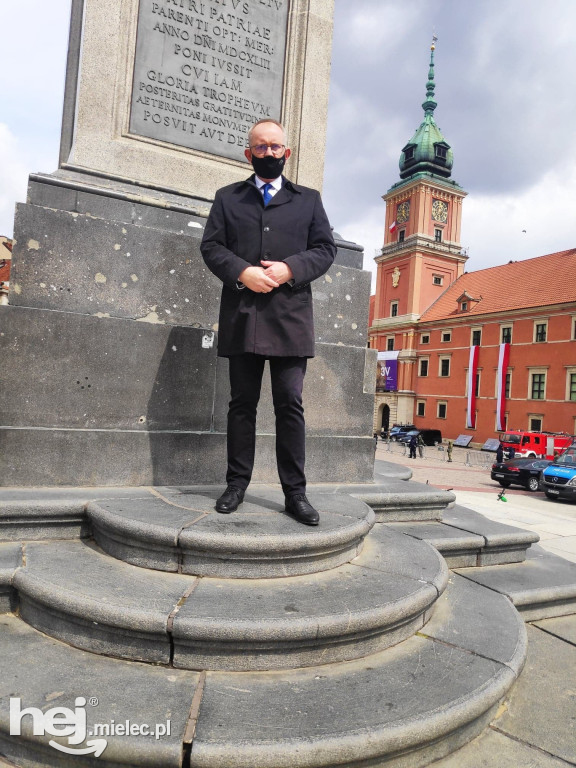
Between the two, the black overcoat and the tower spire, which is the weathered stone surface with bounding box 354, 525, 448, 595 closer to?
the black overcoat

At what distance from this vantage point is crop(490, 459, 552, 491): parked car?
57.7 ft

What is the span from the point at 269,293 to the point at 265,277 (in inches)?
5.7

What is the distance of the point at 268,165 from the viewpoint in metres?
2.64

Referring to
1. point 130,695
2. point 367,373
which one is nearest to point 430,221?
point 367,373

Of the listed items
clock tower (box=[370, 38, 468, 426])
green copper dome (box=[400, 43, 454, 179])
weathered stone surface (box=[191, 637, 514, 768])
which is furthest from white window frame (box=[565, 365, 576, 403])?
weathered stone surface (box=[191, 637, 514, 768])

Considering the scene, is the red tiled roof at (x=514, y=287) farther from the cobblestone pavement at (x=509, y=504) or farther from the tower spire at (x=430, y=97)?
the tower spire at (x=430, y=97)

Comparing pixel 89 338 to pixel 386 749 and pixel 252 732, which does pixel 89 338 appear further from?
pixel 386 749

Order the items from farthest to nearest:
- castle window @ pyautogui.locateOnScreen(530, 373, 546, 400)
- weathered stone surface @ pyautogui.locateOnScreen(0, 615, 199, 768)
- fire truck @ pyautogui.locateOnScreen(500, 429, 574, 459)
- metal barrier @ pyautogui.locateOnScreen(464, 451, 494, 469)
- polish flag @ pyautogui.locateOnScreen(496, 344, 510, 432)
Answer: polish flag @ pyautogui.locateOnScreen(496, 344, 510, 432), castle window @ pyautogui.locateOnScreen(530, 373, 546, 400), metal barrier @ pyautogui.locateOnScreen(464, 451, 494, 469), fire truck @ pyautogui.locateOnScreen(500, 429, 574, 459), weathered stone surface @ pyautogui.locateOnScreen(0, 615, 199, 768)

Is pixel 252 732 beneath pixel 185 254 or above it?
beneath

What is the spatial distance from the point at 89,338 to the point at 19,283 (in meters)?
0.51

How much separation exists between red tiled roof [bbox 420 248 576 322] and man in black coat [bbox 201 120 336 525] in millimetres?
33401

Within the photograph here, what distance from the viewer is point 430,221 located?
45.7 m

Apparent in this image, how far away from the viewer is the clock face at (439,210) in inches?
1815

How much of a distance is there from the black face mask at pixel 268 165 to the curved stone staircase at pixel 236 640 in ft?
5.85
